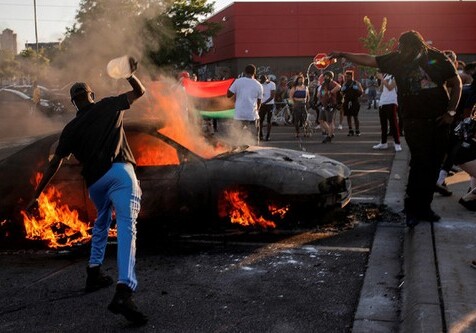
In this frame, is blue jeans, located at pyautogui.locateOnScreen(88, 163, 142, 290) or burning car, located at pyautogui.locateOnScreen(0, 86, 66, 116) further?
burning car, located at pyautogui.locateOnScreen(0, 86, 66, 116)

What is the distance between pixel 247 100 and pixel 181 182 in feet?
16.1

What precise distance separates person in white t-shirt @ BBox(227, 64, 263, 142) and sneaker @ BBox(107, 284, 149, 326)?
22.9 ft

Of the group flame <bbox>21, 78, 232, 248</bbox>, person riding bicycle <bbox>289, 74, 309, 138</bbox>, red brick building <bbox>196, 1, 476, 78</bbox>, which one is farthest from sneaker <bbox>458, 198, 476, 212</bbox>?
red brick building <bbox>196, 1, 476, 78</bbox>

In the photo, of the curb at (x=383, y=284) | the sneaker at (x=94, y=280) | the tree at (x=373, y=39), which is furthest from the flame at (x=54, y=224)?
the tree at (x=373, y=39)

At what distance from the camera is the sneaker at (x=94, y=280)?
4.39 m

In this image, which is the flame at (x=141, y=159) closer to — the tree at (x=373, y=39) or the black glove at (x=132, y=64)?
the black glove at (x=132, y=64)

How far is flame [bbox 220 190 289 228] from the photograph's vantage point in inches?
229

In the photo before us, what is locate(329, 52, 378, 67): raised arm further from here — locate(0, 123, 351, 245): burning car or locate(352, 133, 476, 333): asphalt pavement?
locate(352, 133, 476, 333): asphalt pavement

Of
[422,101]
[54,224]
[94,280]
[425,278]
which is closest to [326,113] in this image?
[422,101]

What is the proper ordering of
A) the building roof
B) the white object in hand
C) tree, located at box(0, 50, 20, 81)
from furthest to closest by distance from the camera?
the building roof, tree, located at box(0, 50, 20, 81), the white object in hand

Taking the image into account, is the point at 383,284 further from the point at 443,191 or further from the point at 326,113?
the point at 326,113

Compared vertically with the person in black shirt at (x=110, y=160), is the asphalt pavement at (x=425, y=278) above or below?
below

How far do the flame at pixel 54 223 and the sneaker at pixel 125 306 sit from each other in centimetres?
214

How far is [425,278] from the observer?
163 inches
